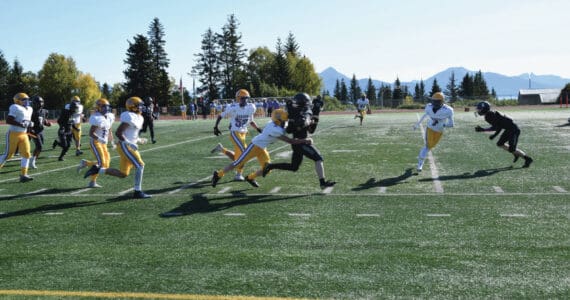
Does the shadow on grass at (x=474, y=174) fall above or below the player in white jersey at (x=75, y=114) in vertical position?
below

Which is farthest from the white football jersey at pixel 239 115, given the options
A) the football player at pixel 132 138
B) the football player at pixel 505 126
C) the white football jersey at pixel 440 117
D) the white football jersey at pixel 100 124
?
the football player at pixel 505 126

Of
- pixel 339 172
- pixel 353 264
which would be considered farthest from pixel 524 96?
pixel 353 264

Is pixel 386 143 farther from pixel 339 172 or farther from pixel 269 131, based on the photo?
pixel 269 131

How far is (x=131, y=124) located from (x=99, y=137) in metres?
1.65

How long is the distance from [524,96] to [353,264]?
317ft

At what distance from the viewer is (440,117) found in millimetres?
10758

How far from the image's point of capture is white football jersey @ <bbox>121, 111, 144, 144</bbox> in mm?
8422

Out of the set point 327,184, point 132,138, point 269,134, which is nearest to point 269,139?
point 269,134

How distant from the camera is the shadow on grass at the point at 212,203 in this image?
24.3ft

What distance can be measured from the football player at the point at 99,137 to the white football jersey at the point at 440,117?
21.6 ft

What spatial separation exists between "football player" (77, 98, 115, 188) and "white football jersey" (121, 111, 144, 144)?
1.21 meters

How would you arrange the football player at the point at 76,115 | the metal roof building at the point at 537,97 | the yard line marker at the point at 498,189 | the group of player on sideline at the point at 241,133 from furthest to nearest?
1. the metal roof building at the point at 537,97
2. the football player at the point at 76,115
3. the group of player on sideline at the point at 241,133
4. the yard line marker at the point at 498,189

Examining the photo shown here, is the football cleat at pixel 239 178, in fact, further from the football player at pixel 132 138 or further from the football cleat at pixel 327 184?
the football player at pixel 132 138

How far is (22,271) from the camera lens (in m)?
4.83
